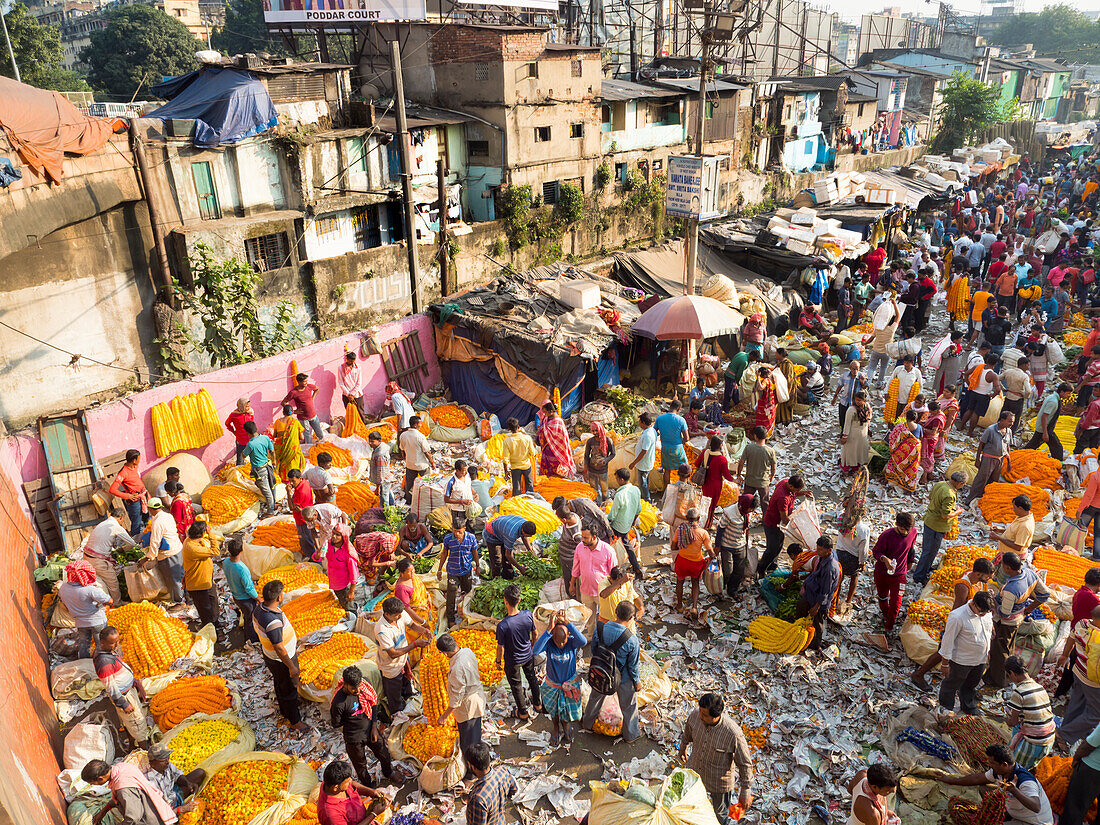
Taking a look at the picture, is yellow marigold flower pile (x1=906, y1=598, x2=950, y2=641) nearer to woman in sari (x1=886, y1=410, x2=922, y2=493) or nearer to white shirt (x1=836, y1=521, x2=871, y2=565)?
white shirt (x1=836, y1=521, x2=871, y2=565)

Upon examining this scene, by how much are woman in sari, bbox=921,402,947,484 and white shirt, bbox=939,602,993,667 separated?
4.55 m

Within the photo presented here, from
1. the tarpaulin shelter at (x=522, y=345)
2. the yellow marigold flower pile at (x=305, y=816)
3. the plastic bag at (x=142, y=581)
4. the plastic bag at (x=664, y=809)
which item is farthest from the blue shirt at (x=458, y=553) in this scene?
the tarpaulin shelter at (x=522, y=345)

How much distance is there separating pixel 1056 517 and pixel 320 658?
9607 mm

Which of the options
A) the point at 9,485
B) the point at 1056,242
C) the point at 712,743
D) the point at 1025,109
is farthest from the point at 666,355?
the point at 1025,109

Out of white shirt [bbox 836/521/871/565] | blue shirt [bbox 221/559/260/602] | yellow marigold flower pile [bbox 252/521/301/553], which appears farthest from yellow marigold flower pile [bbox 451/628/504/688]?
white shirt [bbox 836/521/871/565]

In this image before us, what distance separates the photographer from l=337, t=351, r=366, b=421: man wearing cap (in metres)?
12.4

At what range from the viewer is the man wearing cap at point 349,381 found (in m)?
12.4

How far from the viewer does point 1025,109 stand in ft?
181

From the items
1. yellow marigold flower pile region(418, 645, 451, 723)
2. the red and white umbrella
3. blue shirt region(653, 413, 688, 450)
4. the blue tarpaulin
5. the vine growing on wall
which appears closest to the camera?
yellow marigold flower pile region(418, 645, 451, 723)

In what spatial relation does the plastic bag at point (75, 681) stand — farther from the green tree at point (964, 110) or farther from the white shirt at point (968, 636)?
the green tree at point (964, 110)

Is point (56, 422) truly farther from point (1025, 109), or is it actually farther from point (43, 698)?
point (1025, 109)

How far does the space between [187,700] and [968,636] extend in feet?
23.5

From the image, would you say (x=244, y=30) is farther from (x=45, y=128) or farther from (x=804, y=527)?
(x=804, y=527)

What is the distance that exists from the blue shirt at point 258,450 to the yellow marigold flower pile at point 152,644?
107 inches
